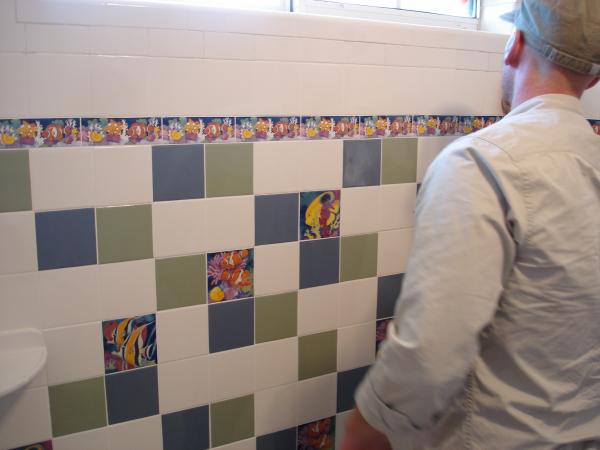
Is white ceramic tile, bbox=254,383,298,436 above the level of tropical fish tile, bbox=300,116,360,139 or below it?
below

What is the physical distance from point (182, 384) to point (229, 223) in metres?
0.39

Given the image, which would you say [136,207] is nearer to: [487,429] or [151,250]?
[151,250]

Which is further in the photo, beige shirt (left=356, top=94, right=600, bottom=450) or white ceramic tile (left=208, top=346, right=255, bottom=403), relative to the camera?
white ceramic tile (left=208, top=346, right=255, bottom=403)

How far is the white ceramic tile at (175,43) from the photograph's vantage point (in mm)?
1136

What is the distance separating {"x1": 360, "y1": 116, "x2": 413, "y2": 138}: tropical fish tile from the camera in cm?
142

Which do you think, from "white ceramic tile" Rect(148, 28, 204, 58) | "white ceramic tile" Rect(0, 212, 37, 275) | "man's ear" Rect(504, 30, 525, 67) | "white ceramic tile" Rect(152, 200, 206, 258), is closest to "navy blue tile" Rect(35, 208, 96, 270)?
"white ceramic tile" Rect(0, 212, 37, 275)

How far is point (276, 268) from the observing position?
136 centimetres

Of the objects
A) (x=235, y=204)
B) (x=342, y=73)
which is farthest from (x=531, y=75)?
(x=235, y=204)

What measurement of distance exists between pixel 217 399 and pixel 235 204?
0.48m

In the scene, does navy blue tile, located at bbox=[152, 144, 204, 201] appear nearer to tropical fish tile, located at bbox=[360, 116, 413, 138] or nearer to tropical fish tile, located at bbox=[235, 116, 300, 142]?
tropical fish tile, located at bbox=[235, 116, 300, 142]

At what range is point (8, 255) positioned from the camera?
1.08 metres

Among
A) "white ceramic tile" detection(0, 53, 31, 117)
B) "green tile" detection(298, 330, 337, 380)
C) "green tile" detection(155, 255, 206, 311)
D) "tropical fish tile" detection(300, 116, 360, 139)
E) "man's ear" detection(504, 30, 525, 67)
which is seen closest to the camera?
"man's ear" detection(504, 30, 525, 67)

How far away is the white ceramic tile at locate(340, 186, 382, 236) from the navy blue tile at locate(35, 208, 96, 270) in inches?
24.2

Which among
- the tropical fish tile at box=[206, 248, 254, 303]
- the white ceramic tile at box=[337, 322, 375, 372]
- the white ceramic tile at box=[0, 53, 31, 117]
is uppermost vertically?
the white ceramic tile at box=[0, 53, 31, 117]
